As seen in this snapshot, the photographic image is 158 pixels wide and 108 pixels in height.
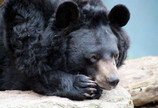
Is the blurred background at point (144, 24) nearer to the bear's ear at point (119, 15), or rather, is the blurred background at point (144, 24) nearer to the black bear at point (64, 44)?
the bear's ear at point (119, 15)

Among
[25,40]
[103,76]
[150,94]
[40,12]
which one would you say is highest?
Answer: [40,12]

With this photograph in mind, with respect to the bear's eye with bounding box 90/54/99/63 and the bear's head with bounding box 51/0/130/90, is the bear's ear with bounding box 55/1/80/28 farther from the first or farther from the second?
the bear's eye with bounding box 90/54/99/63

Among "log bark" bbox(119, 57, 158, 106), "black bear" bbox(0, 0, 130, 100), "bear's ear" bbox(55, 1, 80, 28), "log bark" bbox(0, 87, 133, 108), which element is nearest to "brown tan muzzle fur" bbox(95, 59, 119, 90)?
"black bear" bbox(0, 0, 130, 100)

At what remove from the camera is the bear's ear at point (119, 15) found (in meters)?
4.52

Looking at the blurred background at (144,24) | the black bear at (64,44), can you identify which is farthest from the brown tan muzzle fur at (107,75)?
the blurred background at (144,24)

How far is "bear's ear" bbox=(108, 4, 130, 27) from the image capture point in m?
4.52

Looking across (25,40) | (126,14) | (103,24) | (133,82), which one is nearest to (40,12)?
(25,40)

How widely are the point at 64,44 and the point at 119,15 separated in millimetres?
849

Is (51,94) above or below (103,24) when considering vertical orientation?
below

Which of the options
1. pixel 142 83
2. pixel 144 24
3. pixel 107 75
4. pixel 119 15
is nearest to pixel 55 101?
pixel 107 75

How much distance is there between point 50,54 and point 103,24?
758mm

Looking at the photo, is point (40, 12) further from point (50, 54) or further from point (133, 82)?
point (133, 82)

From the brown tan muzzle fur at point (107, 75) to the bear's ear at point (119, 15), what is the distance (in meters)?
0.66

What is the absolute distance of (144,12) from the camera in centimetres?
1060
